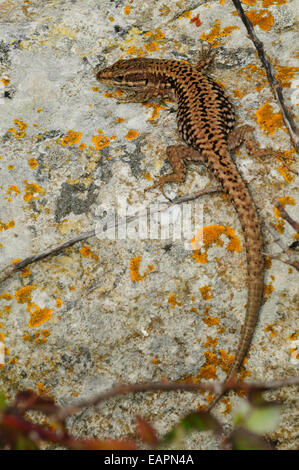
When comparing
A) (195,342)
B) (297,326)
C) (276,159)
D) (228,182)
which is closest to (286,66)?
(276,159)

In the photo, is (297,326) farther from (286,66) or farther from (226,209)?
(286,66)

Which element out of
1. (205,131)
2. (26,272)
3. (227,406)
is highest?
(205,131)

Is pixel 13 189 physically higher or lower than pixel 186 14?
lower

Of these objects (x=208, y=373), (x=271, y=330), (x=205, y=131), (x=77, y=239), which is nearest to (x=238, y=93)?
(x=205, y=131)

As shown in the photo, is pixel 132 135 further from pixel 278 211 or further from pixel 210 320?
pixel 210 320

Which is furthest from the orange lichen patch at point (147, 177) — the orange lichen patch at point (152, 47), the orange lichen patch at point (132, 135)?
the orange lichen patch at point (152, 47)

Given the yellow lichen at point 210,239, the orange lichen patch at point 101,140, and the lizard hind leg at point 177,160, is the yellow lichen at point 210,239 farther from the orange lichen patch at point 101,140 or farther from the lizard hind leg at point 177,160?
the orange lichen patch at point 101,140

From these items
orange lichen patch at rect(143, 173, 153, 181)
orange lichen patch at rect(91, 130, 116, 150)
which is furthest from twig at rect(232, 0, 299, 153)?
orange lichen patch at rect(91, 130, 116, 150)
